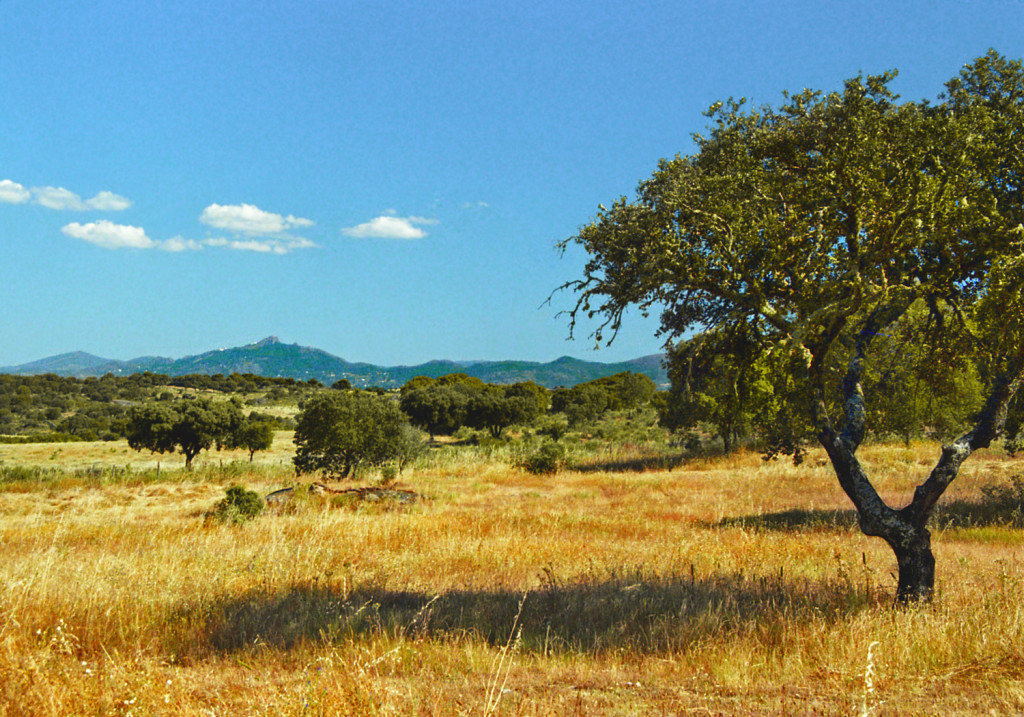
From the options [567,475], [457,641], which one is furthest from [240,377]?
[457,641]

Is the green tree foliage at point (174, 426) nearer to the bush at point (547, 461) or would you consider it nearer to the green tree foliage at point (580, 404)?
the bush at point (547, 461)

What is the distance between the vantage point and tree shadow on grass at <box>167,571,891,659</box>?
19.5ft

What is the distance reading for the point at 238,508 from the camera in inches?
649

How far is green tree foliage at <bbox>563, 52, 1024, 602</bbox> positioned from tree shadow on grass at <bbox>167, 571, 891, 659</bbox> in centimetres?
155

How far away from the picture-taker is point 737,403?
7.42 metres

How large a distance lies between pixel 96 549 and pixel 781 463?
29.4m

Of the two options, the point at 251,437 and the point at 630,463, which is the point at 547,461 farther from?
the point at 251,437

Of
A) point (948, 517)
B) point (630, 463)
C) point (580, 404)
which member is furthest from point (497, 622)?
point (580, 404)

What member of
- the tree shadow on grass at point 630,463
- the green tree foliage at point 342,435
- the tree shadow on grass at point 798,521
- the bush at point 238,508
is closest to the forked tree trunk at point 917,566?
the tree shadow on grass at point 798,521

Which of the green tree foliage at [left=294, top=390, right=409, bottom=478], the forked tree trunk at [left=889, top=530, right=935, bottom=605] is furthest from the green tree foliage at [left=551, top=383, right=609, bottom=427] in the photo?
the forked tree trunk at [left=889, top=530, right=935, bottom=605]

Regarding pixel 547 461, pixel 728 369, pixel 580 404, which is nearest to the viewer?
pixel 728 369

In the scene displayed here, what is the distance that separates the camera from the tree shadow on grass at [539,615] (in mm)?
5953

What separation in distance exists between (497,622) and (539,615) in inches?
22.1

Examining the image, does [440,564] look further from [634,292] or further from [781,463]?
[781,463]
